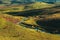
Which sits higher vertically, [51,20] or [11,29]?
[11,29]

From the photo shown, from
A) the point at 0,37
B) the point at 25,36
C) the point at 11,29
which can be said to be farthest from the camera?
the point at 11,29

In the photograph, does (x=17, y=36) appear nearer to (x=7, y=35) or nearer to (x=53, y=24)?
(x=7, y=35)

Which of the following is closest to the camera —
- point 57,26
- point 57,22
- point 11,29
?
point 11,29

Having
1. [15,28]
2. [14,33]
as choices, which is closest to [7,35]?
[14,33]

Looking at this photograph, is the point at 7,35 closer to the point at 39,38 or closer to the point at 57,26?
the point at 39,38

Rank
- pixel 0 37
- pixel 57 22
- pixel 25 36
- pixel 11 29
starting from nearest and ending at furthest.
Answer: pixel 0 37, pixel 25 36, pixel 11 29, pixel 57 22

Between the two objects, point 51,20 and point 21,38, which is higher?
point 21,38

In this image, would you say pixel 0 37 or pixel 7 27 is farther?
pixel 7 27

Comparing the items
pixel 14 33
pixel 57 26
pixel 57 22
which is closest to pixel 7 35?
pixel 14 33

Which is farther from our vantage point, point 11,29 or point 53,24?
point 53,24
